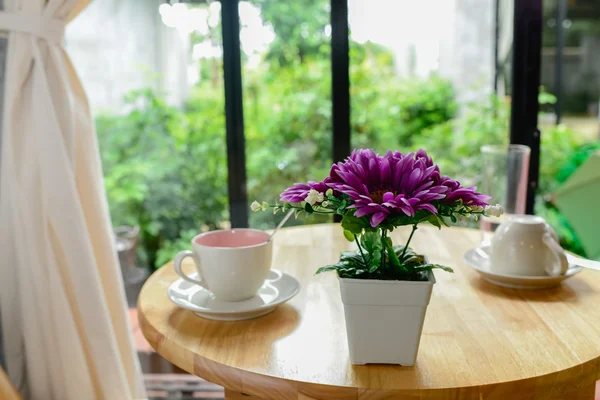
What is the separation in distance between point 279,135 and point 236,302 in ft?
4.40

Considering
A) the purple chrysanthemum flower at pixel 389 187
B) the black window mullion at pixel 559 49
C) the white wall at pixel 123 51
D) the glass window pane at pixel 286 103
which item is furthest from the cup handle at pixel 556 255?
the white wall at pixel 123 51

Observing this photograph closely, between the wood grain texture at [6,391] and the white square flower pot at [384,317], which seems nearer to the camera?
the white square flower pot at [384,317]

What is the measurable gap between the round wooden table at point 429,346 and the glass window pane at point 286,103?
1079mm

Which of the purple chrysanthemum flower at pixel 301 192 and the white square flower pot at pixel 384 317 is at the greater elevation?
the purple chrysanthemum flower at pixel 301 192

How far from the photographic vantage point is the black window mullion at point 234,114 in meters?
1.98

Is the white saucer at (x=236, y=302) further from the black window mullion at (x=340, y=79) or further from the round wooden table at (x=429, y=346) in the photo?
the black window mullion at (x=340, y=79)

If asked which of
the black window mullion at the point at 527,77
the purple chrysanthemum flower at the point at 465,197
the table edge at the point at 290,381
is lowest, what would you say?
the table edge at the point at 290,381

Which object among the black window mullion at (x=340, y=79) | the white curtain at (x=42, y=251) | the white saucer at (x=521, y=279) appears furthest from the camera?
the black window mullion at (x=340, y=79)

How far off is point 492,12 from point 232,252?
1.69 metres

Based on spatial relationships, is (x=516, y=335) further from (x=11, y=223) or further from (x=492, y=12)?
(x=492, y=12)

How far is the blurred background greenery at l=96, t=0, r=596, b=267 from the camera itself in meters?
2.24

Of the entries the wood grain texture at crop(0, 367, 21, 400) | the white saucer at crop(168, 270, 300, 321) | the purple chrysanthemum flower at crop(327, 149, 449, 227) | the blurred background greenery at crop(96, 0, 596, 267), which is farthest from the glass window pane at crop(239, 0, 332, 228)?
the purple chrysanthemum flower at crop(327, 149, 449, 227)

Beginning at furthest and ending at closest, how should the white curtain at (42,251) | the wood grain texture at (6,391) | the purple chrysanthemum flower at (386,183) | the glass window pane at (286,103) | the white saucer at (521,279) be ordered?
the glass window pane at (286,103) < the white curtain at (42,251) < the white saucer at (521,279) < the wood grain texture at (6,391) < the purple chrysanthemum flower at (386,183)

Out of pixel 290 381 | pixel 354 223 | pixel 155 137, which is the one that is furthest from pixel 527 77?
pixel 290 381
